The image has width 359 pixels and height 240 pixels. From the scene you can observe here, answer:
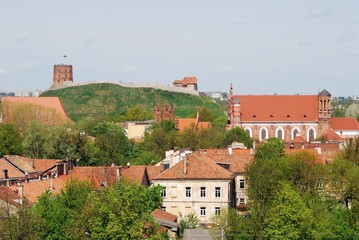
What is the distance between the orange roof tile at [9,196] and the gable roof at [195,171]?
13.5 m

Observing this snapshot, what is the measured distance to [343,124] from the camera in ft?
506

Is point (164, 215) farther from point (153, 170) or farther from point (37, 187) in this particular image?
point (153, 170)

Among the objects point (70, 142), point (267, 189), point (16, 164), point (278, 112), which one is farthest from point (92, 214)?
point (278, 112)

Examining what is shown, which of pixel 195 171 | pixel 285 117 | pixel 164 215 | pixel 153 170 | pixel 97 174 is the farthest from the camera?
pixel 285 117

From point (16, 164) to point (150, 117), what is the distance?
325 feet

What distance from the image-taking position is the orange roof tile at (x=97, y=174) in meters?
71.7

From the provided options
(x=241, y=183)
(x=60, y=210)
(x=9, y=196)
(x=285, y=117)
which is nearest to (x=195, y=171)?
(x=241, y=183)

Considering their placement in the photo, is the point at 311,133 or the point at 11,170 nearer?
the point at 11,170

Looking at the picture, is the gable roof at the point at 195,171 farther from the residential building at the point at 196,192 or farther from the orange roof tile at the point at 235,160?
the orange roof tile at the point at 235,160

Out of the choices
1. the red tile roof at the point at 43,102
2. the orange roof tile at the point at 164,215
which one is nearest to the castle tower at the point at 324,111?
the red tile roof at the point at 43,102

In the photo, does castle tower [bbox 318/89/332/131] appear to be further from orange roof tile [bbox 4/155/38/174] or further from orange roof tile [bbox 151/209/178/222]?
orange roof tile [bbox 151/209/178/222]

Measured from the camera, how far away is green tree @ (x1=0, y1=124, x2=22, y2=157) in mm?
100875

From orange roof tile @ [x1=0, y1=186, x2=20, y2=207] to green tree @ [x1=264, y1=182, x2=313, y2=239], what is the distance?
54.8ft

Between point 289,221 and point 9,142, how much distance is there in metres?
55.6
